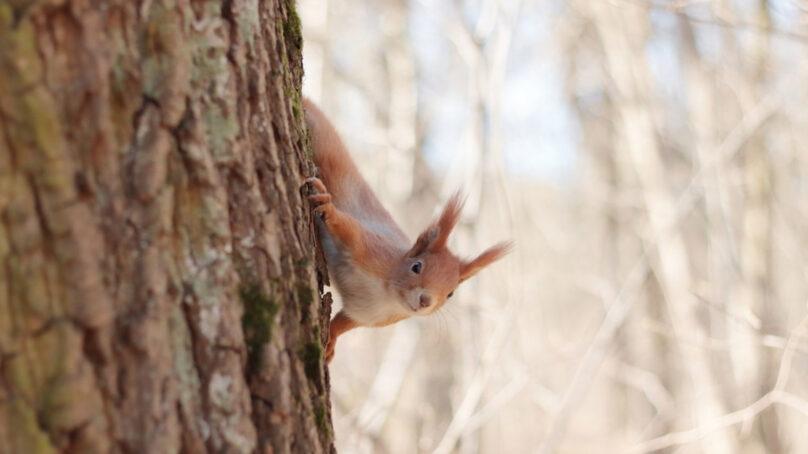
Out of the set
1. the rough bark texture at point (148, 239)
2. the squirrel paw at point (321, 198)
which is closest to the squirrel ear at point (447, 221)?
the squirrel paw at point (321, 198)

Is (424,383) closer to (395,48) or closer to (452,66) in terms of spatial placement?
(395,48)

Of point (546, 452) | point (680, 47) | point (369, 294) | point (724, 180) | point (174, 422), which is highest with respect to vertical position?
point (680, 47)

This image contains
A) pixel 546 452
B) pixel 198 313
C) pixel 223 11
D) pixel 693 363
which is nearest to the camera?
pixel 198 313

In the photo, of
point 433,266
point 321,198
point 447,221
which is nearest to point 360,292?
point 433,266

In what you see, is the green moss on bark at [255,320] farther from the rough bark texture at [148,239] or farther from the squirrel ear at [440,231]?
the squirrel ear at [440,231]

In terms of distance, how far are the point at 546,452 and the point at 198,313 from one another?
135 inches

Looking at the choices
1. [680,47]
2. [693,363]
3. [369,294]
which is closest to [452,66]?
[680,47]

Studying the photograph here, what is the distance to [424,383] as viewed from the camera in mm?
7004

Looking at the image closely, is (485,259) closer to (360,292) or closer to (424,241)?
(424,241)

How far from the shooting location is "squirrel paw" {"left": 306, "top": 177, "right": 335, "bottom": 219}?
2.07 metres

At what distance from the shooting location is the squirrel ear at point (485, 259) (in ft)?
9.21

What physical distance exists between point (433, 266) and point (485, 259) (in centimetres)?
21

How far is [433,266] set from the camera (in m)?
2.74

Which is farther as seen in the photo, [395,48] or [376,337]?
[376,337]
